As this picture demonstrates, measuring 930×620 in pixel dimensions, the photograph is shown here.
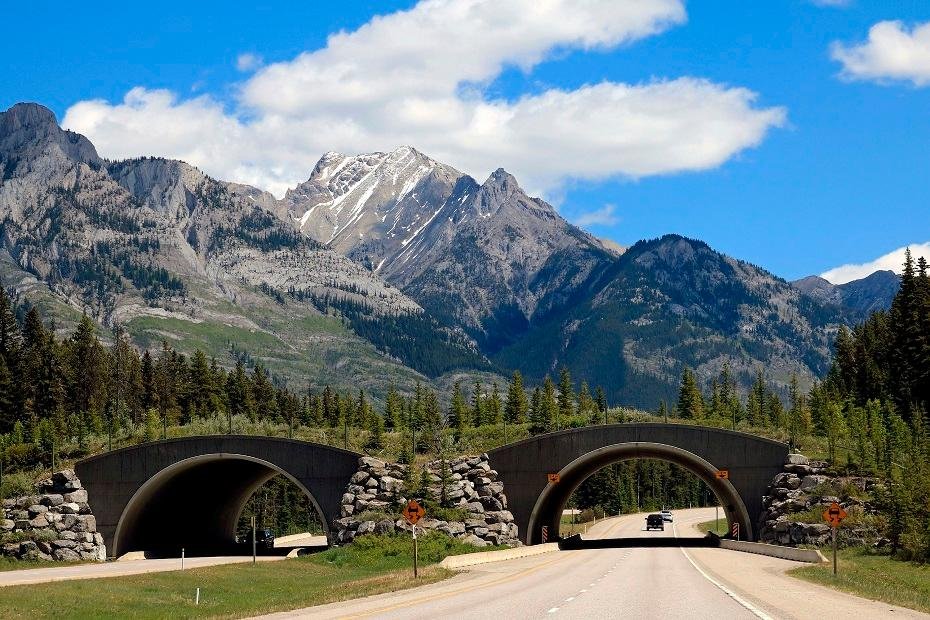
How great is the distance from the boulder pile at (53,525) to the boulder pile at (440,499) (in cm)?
1551

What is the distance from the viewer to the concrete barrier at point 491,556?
55.0m

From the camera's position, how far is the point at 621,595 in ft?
111

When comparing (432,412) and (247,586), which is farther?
(432,412)

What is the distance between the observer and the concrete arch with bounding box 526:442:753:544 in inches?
2717

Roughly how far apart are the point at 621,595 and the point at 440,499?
3533 cm

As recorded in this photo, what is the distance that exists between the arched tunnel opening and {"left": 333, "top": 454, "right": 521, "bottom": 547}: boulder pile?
3566 millimetres

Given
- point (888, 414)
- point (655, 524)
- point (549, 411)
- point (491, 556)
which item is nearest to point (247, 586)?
point (491, 556)

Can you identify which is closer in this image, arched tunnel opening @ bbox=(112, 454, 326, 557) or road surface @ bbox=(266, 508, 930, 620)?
road surface @ bbox=(266, 508, 930, 620)

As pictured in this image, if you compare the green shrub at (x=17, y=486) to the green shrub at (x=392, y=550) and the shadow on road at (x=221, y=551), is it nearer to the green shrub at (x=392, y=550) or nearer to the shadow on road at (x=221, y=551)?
the shadow on road at (x=221, y=551)

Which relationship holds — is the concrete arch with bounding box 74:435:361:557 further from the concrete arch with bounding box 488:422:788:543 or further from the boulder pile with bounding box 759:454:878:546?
the boulder pile with bounding box 759:454:878:546

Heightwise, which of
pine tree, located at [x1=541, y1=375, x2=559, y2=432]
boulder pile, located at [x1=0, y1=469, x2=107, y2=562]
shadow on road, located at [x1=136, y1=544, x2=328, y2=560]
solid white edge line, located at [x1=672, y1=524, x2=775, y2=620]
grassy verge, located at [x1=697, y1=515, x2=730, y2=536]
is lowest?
grassy verge, located at [x1=697, y1=515, x2=730, y2=536]

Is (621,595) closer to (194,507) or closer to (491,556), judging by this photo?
(491,556)

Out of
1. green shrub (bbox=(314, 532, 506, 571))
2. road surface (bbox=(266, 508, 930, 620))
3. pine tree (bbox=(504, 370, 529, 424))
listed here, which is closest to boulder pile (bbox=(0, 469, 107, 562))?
green shrub (bbox=(314, 532, 506, 571))

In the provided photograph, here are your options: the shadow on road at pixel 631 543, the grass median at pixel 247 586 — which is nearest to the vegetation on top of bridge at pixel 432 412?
the shadow on road at pixel 631 543
